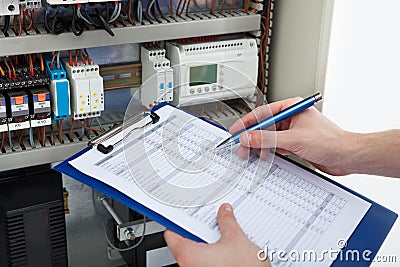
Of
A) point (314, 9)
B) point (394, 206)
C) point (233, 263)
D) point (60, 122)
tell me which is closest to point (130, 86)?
point (60, 122)

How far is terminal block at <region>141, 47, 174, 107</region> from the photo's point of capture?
3.56 feet

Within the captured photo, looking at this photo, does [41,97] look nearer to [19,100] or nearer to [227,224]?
[19,100]

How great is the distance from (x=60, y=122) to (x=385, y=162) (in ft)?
2.53

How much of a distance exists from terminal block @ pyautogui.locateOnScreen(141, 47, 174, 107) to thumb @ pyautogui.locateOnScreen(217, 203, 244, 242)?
32 cm

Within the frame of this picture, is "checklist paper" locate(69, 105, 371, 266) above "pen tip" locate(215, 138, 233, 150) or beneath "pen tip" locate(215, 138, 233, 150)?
beneath

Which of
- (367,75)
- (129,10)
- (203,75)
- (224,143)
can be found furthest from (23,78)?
(367,75)

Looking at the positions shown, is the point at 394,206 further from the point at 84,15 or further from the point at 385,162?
the point at 84,15

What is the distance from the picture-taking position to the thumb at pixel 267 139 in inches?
38.1

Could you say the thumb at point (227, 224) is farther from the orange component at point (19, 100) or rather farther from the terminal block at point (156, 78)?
the orange component at point (19, 100)

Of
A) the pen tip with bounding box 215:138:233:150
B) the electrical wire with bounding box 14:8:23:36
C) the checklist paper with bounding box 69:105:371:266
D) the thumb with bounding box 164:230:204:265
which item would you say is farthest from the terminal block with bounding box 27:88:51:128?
the thumb with bounding box 164:230:204:265

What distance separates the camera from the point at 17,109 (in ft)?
4.21

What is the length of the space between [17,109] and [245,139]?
578mm

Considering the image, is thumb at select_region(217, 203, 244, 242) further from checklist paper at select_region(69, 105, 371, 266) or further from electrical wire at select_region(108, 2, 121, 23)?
electrical wire at select_region(108, 2, 121, 23)

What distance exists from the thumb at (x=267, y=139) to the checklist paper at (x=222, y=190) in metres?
0.03
